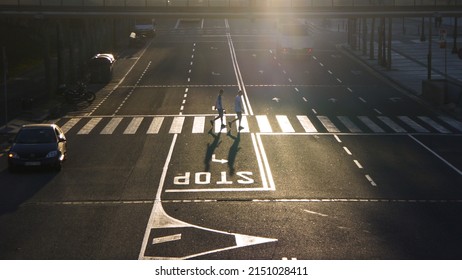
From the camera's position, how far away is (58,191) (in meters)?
24.2

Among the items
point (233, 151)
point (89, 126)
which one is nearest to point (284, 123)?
point (233, 151)

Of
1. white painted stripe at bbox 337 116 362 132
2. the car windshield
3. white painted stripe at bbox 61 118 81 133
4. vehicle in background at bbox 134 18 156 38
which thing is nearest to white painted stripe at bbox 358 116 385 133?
white painted stripe at bbox 337 116 362 132

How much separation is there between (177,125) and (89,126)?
14.1 feet

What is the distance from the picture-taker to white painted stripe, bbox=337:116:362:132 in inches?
1463

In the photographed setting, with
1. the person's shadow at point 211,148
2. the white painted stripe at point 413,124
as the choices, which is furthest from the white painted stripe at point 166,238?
the white painted stripe at point 413,124

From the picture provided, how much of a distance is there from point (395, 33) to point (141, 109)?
60.1 m

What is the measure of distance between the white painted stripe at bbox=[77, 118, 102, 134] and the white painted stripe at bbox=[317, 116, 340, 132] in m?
11.1

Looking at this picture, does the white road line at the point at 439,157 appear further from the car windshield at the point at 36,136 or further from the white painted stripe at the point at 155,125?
the car windshield at the point at 36,136

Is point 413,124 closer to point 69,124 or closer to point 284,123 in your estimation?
point 284,123

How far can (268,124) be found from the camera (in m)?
38.8

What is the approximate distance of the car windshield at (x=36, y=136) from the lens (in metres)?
28.0

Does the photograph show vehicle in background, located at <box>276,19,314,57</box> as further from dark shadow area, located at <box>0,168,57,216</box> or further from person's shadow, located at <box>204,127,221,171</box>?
dark shadow area, located at <box>0,168,57,216</box>

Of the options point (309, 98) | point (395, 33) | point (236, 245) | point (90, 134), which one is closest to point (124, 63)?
point (309, 98)
